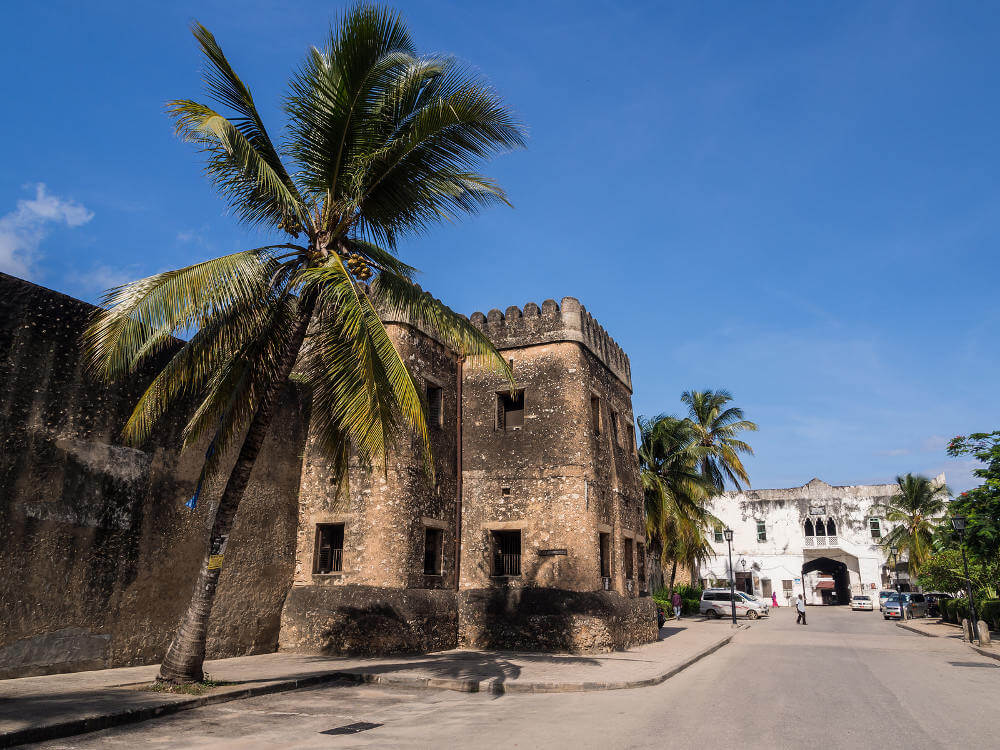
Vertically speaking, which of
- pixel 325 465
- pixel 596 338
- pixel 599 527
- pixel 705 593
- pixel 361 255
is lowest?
pixel 705 593

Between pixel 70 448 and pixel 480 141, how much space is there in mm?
7797

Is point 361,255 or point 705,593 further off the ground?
point 361,255

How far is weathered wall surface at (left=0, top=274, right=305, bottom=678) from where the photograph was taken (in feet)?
30.7

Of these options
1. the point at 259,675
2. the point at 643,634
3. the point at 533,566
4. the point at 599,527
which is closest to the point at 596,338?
the point at 599,527

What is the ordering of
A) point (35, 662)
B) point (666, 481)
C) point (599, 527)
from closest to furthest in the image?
1. point (35, 662)
2. point (599, 527)
3. point (666, 481)

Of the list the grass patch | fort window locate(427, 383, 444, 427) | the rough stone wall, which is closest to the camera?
the grass patch

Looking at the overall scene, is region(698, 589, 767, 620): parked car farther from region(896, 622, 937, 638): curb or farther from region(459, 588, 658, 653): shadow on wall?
region(459, 588, 658, 653): shadow on wall

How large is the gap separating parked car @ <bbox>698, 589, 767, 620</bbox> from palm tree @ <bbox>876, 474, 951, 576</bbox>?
15.4 m

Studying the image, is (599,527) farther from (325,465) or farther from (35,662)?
(35,662)

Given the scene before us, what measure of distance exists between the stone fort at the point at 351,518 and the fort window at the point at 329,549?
0.06 m

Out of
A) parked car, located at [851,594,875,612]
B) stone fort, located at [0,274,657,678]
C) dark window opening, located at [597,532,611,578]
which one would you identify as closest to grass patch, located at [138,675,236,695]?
stone fort, located at [0,274,657,678]

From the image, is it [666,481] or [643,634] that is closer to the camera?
[643,634]

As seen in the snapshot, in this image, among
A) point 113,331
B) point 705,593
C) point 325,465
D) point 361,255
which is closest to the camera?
point 113,331

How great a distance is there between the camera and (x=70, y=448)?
1009 centimetres
